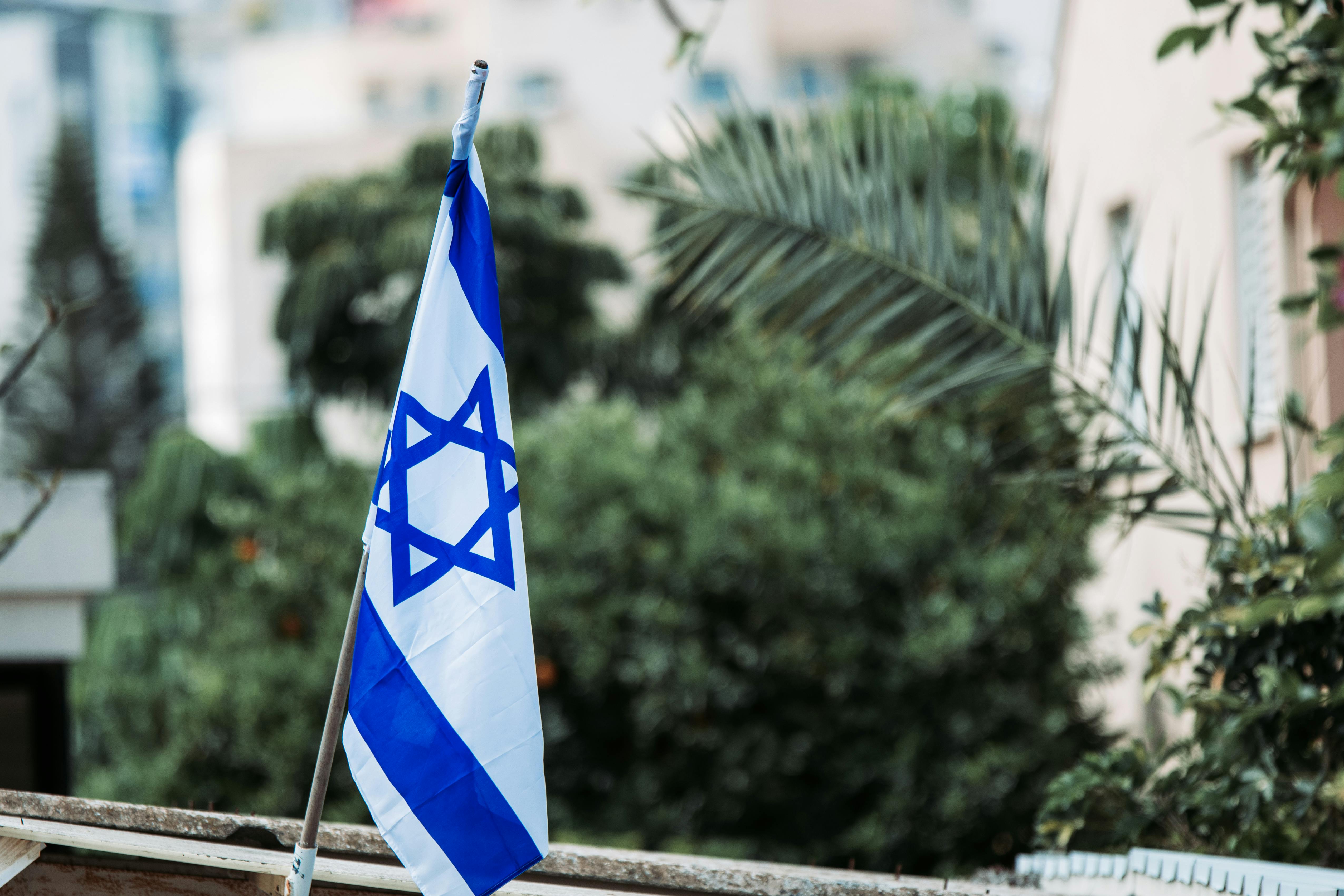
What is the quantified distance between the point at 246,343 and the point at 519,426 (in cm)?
2454

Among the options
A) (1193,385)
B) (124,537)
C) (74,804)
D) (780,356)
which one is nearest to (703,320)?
(780,356)

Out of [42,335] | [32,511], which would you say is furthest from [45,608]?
[42,335]

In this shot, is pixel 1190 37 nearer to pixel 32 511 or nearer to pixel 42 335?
pixel 42 335

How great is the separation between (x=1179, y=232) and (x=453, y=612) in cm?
681

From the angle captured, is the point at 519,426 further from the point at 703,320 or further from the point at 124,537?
the point at 124,537

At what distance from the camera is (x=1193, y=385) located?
4461 millimetres

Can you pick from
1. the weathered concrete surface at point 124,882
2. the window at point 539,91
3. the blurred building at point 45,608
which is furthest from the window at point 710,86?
the weathered concrete surface at point 124,882

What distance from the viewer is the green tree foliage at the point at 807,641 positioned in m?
9.85

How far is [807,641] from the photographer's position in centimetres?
1024

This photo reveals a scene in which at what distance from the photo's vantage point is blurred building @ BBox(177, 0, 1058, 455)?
3166 centimetres

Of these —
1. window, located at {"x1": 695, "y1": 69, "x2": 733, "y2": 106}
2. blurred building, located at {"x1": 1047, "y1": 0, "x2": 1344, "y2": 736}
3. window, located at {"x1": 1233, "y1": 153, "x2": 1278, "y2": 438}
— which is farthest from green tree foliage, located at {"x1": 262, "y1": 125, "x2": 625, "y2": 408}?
window, located at {"x1": 695, "y1": 69, "x2": 733, "y2": 106}

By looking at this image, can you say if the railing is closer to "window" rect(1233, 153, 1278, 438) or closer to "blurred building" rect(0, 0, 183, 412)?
"window" rect(1233, 153, 1278, 438)

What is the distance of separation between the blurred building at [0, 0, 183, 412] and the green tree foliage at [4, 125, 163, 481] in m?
7.55

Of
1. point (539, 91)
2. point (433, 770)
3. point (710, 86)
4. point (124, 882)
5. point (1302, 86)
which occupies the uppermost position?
point (710, 86)
